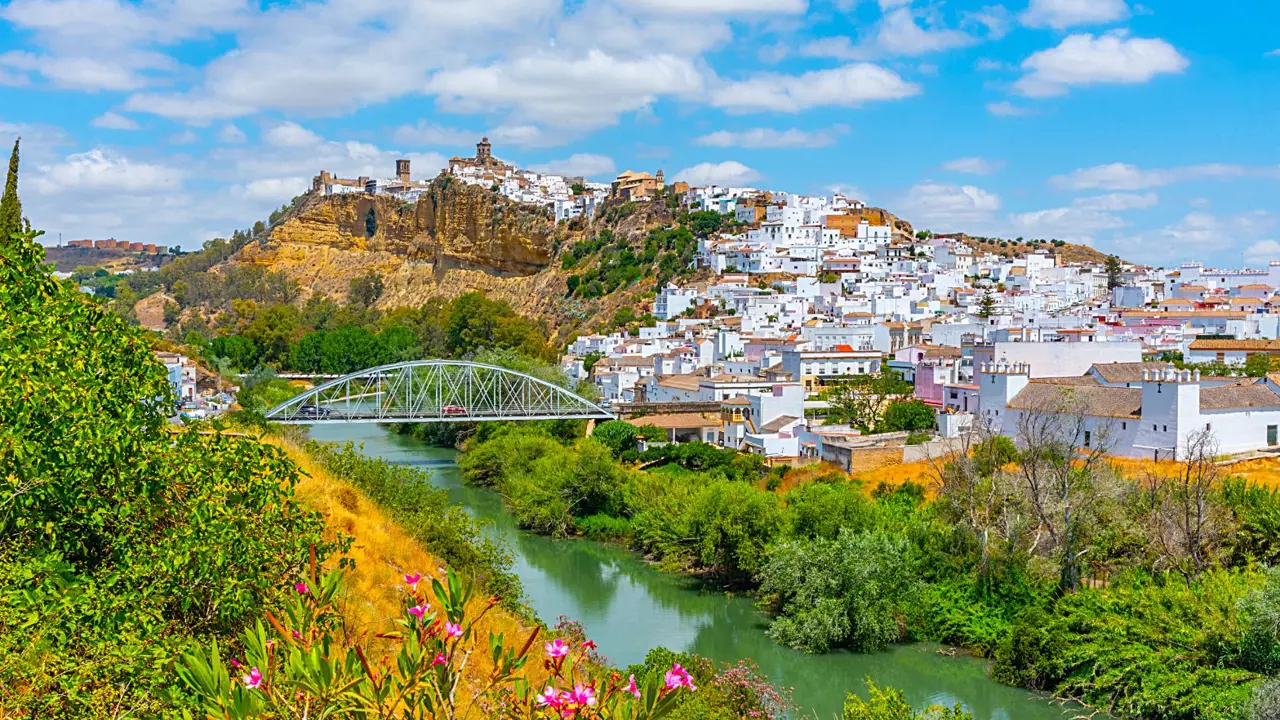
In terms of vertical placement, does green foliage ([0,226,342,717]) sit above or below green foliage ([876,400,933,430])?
above

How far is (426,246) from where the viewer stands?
78.3 m

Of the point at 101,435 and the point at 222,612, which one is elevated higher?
the point at 101,435

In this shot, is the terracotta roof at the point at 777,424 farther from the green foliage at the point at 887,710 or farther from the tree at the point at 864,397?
the green foliage at the point at 887,710

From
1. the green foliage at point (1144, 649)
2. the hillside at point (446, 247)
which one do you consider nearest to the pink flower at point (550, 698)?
the green foliage at point (1144, 649)

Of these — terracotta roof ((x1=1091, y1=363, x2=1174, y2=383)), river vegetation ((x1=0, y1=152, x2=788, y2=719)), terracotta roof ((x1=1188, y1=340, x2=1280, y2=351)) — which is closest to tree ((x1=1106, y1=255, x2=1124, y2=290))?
terracotta roof ((x1=1188, y1=340, x2=1280, y2=351))

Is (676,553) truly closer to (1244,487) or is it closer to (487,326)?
(1244,487)

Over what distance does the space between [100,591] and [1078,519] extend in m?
13.4

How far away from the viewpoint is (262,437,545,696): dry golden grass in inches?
260

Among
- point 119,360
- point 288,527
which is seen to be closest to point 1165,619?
point 288,527

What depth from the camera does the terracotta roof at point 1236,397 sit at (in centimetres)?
2002

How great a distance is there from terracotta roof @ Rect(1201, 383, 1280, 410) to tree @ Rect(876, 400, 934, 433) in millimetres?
6195

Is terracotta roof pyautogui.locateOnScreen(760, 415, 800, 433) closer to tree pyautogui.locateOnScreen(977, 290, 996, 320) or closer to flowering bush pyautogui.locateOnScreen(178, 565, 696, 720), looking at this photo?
tree pyautogui.locateOnScreen(977, 290, 996, 320)

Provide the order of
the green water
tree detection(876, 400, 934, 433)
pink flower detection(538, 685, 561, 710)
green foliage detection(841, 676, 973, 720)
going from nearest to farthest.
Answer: pink flower detection(538, 685, 561, 710)
green foliage detection(841, 676, 973, 720)
the green water
tree detection(876, 400, 934, 433)

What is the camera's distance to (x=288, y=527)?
5.39m
